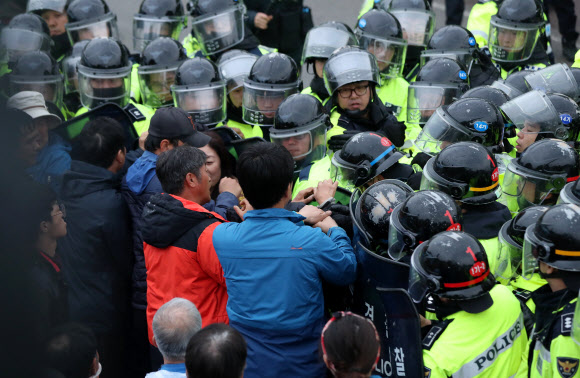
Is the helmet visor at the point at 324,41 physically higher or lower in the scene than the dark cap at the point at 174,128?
lower

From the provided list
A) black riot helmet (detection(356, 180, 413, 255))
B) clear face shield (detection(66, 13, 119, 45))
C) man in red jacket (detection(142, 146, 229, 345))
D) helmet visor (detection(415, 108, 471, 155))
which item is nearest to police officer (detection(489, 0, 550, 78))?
helmet visor (detection(415, 108, 471, 155))

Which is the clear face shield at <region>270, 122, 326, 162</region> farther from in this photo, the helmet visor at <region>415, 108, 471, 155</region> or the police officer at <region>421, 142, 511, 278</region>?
the police officer at <region>421, 142, 511, 278</region>

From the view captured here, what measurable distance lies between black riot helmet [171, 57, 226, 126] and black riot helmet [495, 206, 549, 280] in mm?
2663

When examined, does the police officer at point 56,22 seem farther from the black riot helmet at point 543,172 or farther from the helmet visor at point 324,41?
the black riot helmet at point 543,172

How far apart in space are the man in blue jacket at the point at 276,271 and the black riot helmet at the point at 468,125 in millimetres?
1705

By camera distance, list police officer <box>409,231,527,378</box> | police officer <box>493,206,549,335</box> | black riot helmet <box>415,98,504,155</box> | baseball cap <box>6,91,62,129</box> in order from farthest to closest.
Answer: black riot helmet <box>415,98,504,155</box> < police officer <box>493,206,549,335</box> < police officer <box>409,231,527,378</box> < baseball cap <box>6,91,62,129</box>

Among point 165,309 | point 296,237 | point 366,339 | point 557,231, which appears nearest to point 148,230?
point 165,309

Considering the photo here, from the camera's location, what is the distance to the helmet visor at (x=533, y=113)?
4266mm

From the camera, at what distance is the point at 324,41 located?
602cm

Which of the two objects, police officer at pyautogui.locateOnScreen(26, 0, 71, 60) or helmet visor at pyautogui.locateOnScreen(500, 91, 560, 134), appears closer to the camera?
helmet visor at pyautogui.locateOnScreen(500, 91, 560, 134)

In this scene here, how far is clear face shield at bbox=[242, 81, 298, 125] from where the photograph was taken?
16.7 ft

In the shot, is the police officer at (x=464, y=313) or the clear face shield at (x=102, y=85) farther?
the clear face shield at (x=102, y=85)

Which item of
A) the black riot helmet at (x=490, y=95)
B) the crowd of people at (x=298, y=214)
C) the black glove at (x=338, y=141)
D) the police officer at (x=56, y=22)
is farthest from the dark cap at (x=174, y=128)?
the police officer at (x=56, y=22)

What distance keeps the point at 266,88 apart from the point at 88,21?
9.09 ft
